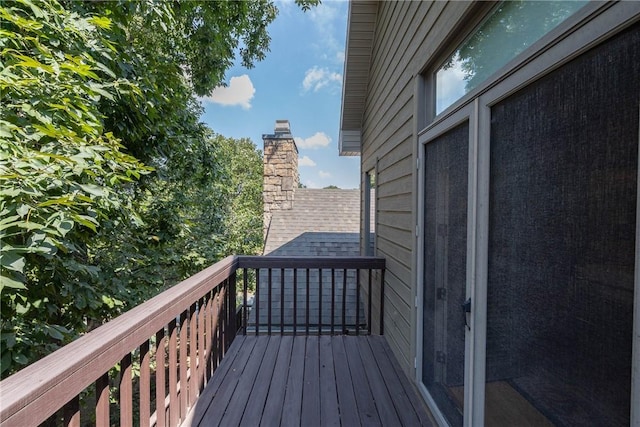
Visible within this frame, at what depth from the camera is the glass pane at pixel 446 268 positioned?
156cm

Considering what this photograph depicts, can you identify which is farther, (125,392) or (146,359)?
(146,359)

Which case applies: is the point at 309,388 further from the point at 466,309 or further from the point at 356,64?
the point at 356,64

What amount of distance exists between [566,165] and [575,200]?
0.11 meters

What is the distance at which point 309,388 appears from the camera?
223 centimetres

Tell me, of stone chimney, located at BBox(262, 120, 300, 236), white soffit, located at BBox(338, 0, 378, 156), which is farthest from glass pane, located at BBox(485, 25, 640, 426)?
stone chimney, located at BBox(262, 120, 300, 236)

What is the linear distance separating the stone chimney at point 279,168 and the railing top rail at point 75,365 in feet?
18.6

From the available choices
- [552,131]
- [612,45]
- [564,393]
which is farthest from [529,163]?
[564,393]

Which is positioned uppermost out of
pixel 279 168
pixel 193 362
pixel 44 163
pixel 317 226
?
pixel 279 168

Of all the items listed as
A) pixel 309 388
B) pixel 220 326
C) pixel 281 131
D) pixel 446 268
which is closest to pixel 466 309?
pixel 446 268

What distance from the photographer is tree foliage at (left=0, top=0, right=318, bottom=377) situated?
5.56ft

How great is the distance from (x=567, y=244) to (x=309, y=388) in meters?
1.95

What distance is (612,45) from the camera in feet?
2.63

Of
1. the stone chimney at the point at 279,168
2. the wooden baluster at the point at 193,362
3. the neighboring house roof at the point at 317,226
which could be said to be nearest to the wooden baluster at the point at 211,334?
the wooden baluster at the point at 193,362

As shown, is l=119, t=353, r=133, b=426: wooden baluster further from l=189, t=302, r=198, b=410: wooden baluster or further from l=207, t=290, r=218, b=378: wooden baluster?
l=207, t=290, r=218, b=378: wooden baluster
